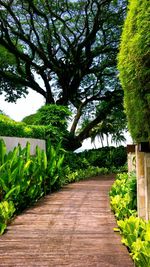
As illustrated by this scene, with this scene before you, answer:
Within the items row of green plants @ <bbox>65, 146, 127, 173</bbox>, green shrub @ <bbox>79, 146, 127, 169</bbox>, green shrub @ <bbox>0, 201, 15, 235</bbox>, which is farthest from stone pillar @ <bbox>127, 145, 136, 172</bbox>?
green shrub @ <bbox>79, 146, 127, 169</bbox>

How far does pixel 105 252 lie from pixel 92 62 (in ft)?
73.2

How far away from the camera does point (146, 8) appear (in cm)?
469

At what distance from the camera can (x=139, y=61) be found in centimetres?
476

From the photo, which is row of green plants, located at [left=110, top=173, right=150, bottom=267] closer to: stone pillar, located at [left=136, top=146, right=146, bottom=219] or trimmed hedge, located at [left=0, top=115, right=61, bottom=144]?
stone pillar, located at [left=136, top=146, right=146, bottom=219]

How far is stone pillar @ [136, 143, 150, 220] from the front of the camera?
6082mm

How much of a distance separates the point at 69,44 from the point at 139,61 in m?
20.5

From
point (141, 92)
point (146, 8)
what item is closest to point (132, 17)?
point (146, 8)

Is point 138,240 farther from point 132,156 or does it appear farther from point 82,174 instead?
point 82,174

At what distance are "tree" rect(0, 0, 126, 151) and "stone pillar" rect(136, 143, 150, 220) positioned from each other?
57.9 feet

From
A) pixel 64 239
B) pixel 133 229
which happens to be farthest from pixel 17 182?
pixel 133 229

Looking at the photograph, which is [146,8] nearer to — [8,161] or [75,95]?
[8,161]

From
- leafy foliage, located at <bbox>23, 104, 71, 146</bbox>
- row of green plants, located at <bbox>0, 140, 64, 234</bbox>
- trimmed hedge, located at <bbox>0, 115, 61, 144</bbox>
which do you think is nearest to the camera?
row of green plants, located at <bbox>0, 140, 64, 234</bbox>

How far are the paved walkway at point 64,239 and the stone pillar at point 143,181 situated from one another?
0.52 m

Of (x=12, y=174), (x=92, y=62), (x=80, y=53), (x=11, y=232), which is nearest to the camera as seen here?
(x=11, y=232)
